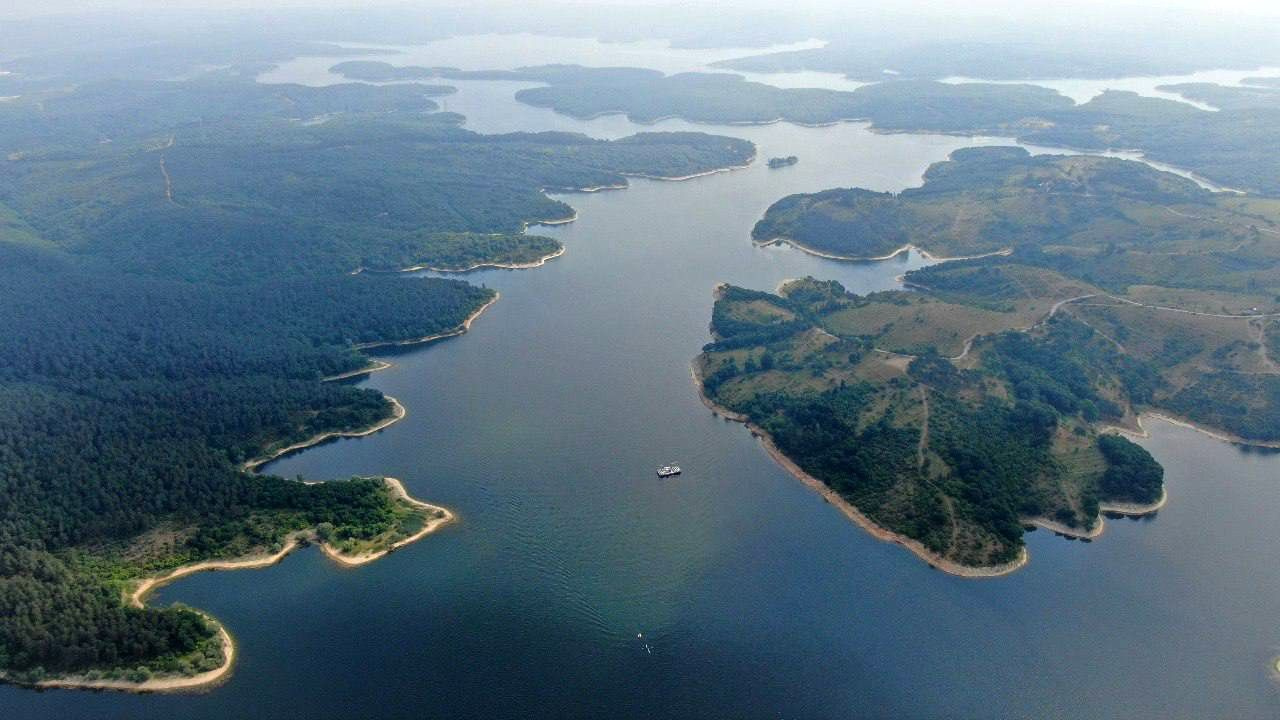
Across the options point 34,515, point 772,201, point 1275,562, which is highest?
point 772,201

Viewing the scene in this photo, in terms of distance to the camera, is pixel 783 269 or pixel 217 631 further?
pixel 783 269

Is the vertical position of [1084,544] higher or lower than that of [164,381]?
lower

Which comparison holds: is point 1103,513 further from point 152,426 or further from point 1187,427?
point 152,426

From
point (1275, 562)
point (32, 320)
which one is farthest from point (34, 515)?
point (1275, 562)

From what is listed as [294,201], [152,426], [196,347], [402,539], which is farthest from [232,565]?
[294,201]

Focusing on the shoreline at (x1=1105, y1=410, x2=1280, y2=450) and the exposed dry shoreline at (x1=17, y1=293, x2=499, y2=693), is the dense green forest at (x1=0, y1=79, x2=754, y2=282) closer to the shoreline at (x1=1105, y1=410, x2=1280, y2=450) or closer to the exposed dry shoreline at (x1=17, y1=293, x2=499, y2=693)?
the exposed dry shoreline at (x1=17, y1=293, x2=499, y2=693)

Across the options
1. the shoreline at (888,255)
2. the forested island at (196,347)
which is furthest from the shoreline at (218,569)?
the shoreline at (888,255)

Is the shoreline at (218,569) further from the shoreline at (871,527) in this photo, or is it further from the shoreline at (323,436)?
the shoreline at (871,527)

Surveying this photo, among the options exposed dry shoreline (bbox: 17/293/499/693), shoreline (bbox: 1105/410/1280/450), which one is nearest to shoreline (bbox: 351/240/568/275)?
exposed dry shoreline (bbox: 17/293/499/693)

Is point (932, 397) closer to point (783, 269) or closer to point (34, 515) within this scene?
point (783, 269)
